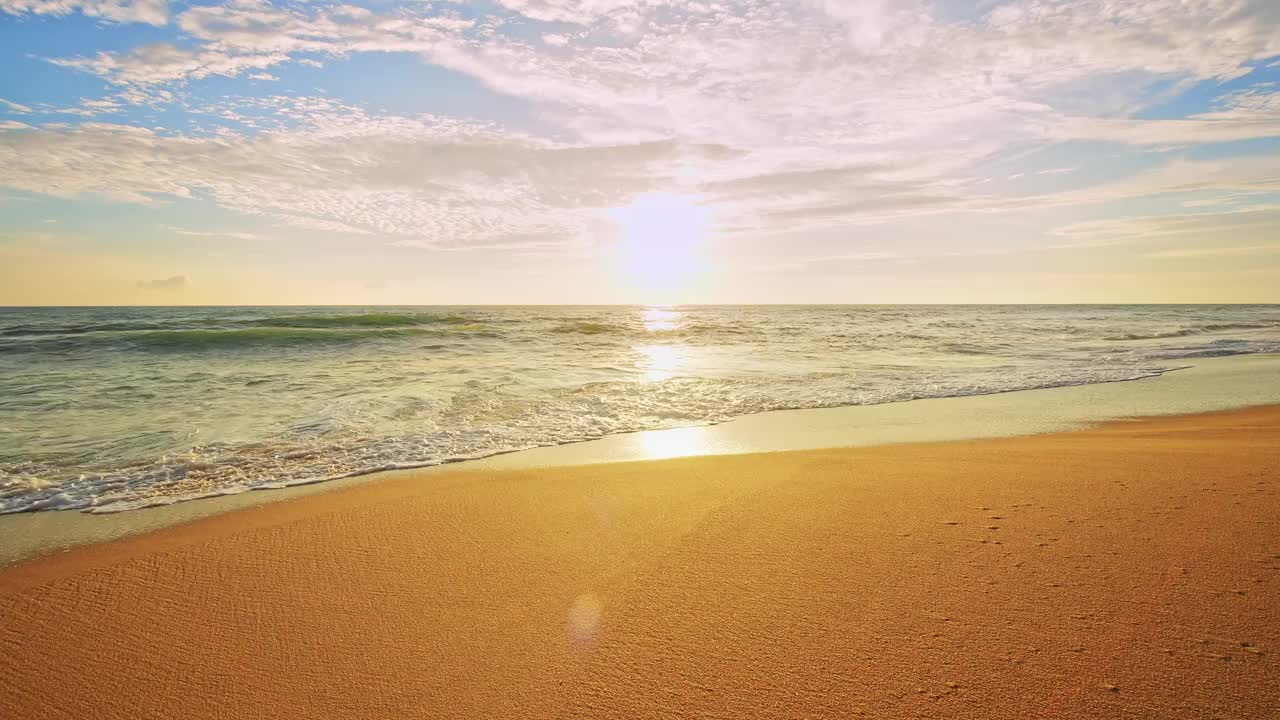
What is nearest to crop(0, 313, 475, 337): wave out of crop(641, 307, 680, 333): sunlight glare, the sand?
crop(641, 307, 680, 333): sunlight glare

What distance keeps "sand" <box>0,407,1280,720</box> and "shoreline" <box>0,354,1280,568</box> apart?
0.49 m

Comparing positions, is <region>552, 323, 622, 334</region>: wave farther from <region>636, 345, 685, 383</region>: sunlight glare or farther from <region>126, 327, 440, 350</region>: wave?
<region>636, 345, 685, 383</region>: sunlight glare

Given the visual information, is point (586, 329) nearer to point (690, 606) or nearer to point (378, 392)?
point (378, 392)

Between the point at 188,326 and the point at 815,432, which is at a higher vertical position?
the point at 188,326

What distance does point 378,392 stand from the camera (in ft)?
35.5

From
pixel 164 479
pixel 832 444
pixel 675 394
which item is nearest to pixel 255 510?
pixel 164 479

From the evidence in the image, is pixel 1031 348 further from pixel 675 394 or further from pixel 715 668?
Result: pixel 715 668

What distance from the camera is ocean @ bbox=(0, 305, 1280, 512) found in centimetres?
619

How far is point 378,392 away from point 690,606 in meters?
9.22

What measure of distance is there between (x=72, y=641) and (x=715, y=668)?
3097 millimetres

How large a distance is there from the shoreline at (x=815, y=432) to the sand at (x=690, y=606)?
0.49 metres

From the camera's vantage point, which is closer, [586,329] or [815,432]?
[815,432]

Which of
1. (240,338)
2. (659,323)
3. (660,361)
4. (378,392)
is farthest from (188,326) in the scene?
(659,323)

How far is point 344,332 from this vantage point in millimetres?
25797
